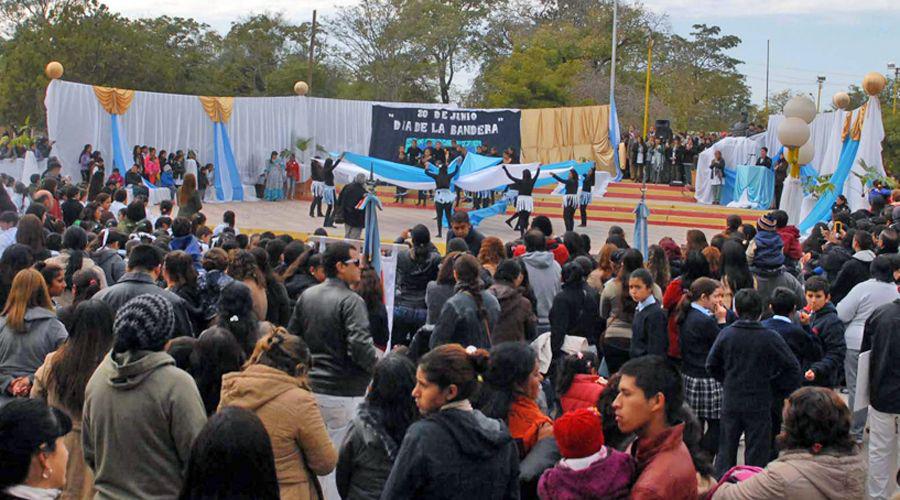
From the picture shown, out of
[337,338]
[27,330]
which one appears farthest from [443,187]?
[27,330]

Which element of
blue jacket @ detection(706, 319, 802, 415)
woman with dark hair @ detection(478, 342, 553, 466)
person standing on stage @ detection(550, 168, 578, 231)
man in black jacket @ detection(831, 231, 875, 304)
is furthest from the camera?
person standing on stage @ detection(550, 168, 578, 231)

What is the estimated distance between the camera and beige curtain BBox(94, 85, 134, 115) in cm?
2439

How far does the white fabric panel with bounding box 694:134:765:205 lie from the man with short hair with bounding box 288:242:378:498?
24339 millimetres

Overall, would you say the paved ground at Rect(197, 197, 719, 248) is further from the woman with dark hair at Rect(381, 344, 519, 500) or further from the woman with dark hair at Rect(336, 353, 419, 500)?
the woman with dark hair at Rect(381, 344, 519, 500)

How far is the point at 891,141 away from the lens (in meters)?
35.4

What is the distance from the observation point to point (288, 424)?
→ 13.3ft

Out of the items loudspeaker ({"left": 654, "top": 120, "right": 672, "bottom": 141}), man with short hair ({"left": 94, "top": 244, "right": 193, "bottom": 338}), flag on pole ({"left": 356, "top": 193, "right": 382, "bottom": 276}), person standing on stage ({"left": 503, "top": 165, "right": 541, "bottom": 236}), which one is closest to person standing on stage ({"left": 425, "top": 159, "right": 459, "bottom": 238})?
person standing on stage ({"left": 503, "top": 165, "right": 541, "bottom": 236})

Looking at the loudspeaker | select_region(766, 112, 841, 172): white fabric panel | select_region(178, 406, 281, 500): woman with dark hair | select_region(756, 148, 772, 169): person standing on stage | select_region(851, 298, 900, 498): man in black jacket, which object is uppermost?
the loudspeaker

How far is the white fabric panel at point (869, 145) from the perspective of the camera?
1869 centimetres

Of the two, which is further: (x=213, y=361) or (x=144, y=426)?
(x=213, y=361)

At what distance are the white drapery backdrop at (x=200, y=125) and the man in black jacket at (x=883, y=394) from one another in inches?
800

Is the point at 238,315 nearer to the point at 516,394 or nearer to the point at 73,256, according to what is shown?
the point at 516,394

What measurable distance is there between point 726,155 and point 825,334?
2287 centimetres

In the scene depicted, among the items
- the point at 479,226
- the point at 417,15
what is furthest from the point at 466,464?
the point at 417,15
